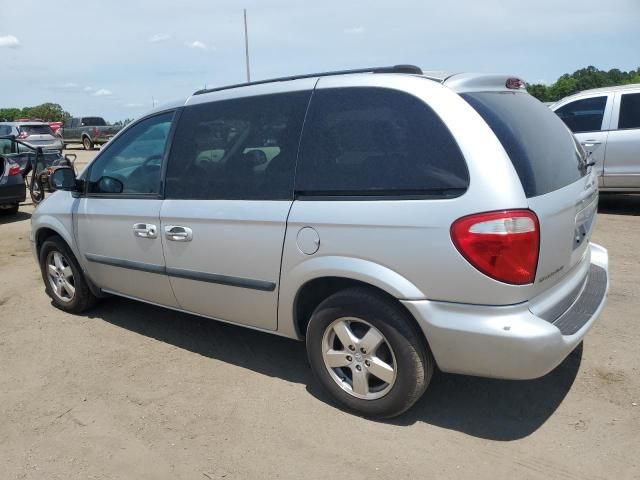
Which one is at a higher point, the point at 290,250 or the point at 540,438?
the point at 290,250

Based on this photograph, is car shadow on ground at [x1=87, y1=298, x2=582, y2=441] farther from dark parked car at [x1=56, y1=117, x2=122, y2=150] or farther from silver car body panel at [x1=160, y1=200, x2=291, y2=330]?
dark parked car at [x1=56, y1=117, x2=122, y2=150]

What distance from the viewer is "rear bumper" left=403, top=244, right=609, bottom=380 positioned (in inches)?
96.9

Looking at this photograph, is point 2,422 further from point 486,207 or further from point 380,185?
point 486,207

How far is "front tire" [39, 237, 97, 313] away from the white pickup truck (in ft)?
22.4

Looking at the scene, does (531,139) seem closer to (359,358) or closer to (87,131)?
(359,358)

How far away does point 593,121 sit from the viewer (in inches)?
319

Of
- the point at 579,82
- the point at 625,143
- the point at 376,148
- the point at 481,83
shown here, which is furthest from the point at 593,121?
the point at 579,82

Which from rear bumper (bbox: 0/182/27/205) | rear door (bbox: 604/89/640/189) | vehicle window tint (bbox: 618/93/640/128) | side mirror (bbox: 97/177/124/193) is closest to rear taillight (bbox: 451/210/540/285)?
side mirror (bbox: 97/177/124/193)

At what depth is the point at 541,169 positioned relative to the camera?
106 inches

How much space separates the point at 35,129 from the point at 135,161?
20.5 meters

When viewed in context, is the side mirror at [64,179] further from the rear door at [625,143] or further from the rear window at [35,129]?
the rear window at [35,129]

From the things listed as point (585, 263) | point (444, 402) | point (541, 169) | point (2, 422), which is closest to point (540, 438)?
point (444, 402)

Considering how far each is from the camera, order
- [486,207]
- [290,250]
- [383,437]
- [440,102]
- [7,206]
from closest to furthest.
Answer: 1. [486,207]
2. [440,102]
3. [383,437]
4. [290,250]
5. [7,206]

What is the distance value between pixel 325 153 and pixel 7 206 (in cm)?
875
